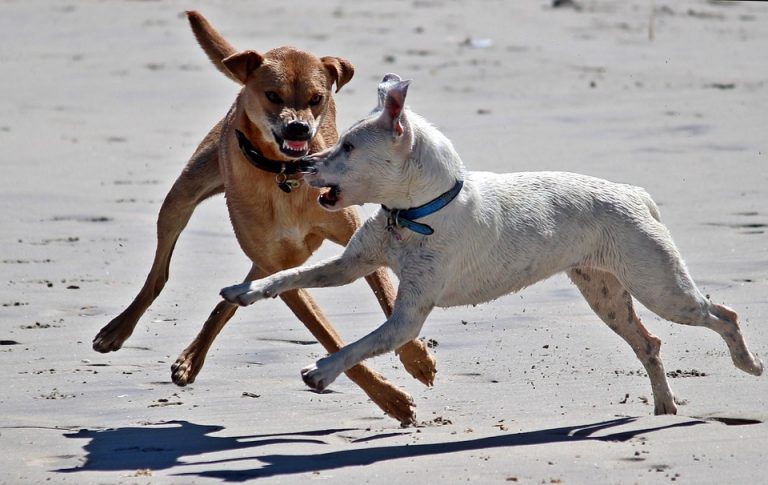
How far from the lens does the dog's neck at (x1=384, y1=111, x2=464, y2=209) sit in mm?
5750

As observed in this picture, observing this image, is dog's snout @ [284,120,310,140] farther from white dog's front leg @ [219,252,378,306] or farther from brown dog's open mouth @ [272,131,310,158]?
white dog's front leg @ [219,252,378,306]

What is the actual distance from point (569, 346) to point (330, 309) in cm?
153

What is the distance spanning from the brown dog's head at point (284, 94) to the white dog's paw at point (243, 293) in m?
1.18

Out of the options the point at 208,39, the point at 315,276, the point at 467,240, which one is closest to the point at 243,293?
the point at 315,276

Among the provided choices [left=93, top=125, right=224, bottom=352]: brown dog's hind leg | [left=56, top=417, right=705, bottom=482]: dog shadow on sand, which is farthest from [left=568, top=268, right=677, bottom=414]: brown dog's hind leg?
[left=93, top=125, right=224, bottom=352]: brown dog's hind leg

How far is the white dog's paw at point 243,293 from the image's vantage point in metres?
5.75

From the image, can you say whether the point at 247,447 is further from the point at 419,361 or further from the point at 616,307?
the point at 616,307

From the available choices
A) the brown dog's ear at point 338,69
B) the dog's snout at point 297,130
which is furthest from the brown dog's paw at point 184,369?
the brown dog's ear at point 338,69

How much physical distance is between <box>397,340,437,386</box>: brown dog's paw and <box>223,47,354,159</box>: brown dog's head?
40.1 inches

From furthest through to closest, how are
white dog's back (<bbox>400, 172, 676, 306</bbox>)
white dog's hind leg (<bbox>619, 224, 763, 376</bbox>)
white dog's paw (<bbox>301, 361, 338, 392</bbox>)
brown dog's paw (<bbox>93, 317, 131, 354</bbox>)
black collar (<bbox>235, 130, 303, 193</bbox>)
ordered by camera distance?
brown dog's paw (<bbox>93, 317, 131, 354</bbox>) → black collar (<bbox>235, 130, 303, 193</bbox>) → white dog's hind leg (<bbox>619, 224, 763, 376</bbox>) → white dog's back (<bbox>400, 172, 676, 306</bbox>) → white dog's paw (<bbox>301, 361, 338, 392</bbox>)

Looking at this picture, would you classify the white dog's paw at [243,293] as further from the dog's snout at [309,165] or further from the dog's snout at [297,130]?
the dog's snout at [297,130]

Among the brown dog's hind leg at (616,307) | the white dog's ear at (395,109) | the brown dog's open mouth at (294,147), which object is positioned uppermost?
the white dog's ear at (395,109)

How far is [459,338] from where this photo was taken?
7.61 meters

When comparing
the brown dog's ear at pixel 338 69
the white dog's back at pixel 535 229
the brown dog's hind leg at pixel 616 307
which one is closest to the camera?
the white dog's back at pixel 535 229
